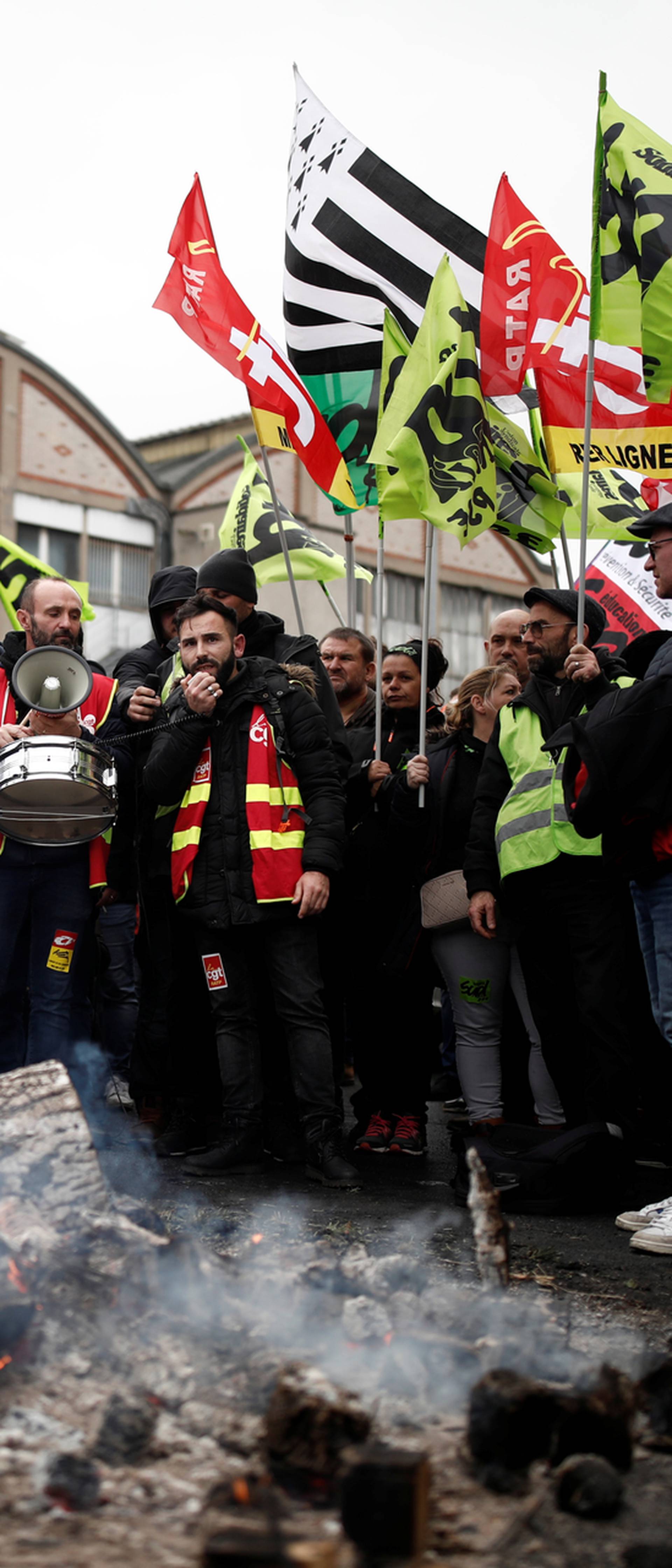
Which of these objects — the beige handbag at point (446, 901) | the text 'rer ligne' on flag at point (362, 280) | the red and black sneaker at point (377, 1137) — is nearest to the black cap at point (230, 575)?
the text 'rer ligne' on flag at point (362, 280)

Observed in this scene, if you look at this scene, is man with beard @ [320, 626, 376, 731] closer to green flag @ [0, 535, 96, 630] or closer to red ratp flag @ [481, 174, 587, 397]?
red ratp flag @ [481, 174, 587, 397]

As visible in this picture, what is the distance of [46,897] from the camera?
5.48m

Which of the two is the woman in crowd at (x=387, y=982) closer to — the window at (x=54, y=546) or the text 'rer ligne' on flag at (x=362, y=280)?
the text 'rer ligne' on flag at (x=362, y=280)

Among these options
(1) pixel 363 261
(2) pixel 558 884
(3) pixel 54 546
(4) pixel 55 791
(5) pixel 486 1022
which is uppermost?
(3) pixel 54 546

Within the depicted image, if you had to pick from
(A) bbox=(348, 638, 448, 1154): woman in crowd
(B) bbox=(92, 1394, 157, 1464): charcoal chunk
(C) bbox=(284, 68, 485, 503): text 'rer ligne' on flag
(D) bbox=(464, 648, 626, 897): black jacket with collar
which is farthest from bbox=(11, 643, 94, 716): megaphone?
(B) bbox=(92, 1394, 157, 1464): charcoal chunk

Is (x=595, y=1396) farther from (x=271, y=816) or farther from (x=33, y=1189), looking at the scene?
(x=271, y=816)

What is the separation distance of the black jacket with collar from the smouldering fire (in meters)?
2.78

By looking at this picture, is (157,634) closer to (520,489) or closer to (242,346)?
(242,346)

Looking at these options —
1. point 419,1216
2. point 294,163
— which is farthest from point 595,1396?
point 294,163

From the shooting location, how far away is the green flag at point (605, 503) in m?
7.55

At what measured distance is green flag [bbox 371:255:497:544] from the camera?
5.93 m

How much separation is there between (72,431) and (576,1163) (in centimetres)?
2256

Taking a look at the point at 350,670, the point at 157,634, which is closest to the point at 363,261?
the point at 350,670

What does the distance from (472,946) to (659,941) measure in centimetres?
114
